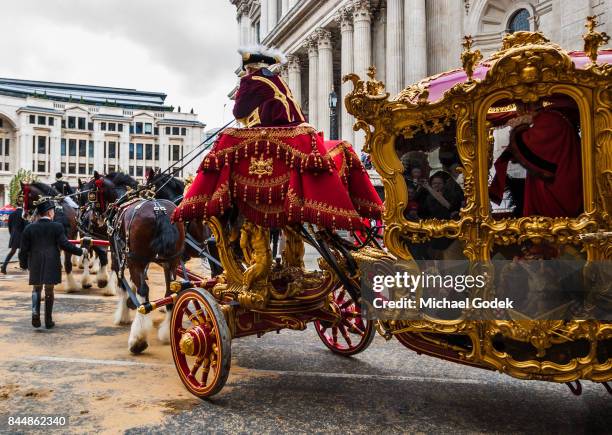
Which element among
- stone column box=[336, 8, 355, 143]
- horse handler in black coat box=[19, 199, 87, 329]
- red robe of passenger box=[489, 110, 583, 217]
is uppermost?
stone column box=[336, 8, 355, 143]

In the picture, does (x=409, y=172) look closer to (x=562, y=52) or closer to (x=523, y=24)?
(x=562, y=52)

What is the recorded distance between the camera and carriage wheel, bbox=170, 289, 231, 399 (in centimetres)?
398

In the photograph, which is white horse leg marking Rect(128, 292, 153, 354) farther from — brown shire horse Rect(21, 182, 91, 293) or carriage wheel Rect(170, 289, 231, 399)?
brown shire horse Rect(21, 182, 91, 293)

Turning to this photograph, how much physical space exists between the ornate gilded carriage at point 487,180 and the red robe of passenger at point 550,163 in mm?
173

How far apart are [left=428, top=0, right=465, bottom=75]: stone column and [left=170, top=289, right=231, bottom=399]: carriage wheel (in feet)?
58.9

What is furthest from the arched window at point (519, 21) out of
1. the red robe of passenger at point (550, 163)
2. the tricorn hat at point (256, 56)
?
the red robe of passenger at point (550, 163)

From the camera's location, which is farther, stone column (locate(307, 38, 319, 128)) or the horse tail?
stone column (locate(307, 38, 319, 128))

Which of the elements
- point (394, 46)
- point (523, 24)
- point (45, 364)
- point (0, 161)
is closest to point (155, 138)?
point (0, 161)

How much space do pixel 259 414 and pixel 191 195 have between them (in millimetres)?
1994

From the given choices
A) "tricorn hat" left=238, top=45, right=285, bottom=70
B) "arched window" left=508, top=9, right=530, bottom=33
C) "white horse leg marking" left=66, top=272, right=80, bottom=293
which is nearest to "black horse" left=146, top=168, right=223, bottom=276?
"tricorn hat" left=238, top=45, right=285, bottom=70

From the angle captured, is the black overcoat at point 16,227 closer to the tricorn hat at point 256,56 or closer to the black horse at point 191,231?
the black horse at point 191,231

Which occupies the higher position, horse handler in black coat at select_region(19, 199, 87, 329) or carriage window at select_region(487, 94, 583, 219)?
carriage window at select_region(487, 94, 583, 219)

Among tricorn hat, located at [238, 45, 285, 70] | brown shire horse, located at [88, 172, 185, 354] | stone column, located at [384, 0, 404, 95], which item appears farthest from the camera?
stone column, located at [384, 0, 404, 95]

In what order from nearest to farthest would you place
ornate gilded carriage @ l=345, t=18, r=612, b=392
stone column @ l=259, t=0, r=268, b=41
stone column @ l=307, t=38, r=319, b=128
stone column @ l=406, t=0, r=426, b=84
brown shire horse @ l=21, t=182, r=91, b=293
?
ornate gilded carriage @ l=345, t=18, r=612, b=392 < brown shire horse @ l=21, t=182, r=91, b=293 < stone column @ l=406, t=0, r=426, b=84 < stone column @ l=307, t=38, r=319, b=128 < stone column @ l=259, t=0, r=268, b=41
